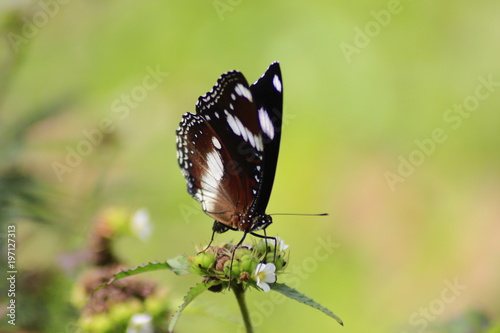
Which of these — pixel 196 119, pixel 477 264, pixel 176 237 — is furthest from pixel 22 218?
pixel 477 264

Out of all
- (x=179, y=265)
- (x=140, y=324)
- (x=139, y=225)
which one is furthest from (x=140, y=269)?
(x=139, y=225)

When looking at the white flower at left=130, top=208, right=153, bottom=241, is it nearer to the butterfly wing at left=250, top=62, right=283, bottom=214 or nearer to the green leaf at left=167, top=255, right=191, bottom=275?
the butterfly wing at left=250, top=62, right=283, bottom=214

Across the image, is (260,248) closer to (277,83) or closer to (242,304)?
(242,304)

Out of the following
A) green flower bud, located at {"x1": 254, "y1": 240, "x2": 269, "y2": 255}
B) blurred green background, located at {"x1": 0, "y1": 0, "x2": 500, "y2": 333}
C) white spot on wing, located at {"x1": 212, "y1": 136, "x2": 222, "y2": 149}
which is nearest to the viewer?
green flower bud, located at {"x1": 254, "y1": 240, "x2": 269, "y2": 255}

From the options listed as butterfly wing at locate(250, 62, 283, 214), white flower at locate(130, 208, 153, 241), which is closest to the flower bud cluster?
butterfly wing at locate(250, 62, 283, 214)

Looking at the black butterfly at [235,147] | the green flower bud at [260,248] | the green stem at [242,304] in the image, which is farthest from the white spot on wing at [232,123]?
the green stem at [242,304]

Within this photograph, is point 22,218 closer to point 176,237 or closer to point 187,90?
point 176,237
